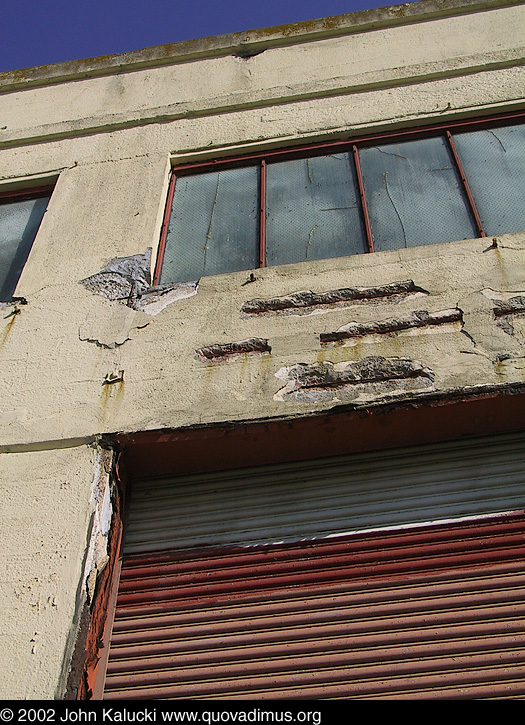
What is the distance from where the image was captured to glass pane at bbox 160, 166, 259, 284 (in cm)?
448

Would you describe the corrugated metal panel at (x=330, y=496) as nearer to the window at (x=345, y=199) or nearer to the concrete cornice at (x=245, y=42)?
the window at (x=345, y=199)

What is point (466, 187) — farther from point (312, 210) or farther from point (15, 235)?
point (15, 235)

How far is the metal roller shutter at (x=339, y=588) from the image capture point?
2789 millimetres

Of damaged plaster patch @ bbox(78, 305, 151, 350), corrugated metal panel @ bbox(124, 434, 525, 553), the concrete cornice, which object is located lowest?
corrugated metal panel @ bbox(124, 434, 525, 553)

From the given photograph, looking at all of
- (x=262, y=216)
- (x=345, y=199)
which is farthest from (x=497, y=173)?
(x=262, y=216)

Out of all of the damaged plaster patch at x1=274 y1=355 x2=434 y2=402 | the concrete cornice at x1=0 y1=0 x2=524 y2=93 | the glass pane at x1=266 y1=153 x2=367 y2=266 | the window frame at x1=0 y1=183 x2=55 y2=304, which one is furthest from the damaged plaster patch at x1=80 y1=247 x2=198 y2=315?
the concrete cornice at x1=0 y1=0 x2=524 y2=93

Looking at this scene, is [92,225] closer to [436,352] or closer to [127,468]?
[127,468]

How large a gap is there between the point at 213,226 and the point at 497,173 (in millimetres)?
2061

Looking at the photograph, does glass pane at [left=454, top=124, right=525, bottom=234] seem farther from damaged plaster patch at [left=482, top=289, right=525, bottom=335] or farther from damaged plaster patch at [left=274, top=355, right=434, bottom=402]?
damaged plaster patch at [left=274, top=355, right=434, bottom=402]

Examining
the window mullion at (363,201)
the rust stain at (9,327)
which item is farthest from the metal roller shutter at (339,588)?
the window mullion at (363,201)

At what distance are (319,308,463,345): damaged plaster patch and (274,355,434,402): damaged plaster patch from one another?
19 cm

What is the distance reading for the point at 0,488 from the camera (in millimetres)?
3367

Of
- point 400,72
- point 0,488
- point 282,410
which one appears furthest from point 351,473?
point 400,72

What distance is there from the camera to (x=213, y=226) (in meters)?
4.74
